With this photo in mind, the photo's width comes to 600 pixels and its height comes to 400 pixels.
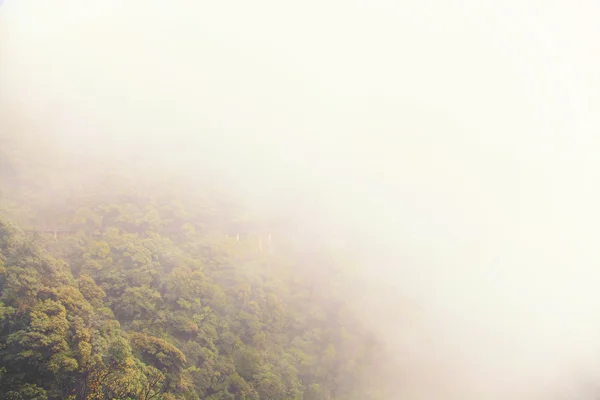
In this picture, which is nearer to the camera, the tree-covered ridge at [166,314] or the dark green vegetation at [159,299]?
the tree-covered ridge at [166,314]

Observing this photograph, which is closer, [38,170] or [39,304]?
[39,304]

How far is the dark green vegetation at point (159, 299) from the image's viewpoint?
20.1 m

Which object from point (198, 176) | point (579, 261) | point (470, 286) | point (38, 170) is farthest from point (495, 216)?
point (38, 170)

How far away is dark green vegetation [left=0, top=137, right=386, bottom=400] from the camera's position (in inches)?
790

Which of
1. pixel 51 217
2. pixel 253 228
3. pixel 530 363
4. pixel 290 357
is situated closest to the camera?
pixel 290 357

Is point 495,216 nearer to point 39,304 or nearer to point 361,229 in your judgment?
point 361,229

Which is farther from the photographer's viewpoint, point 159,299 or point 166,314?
point 159,299

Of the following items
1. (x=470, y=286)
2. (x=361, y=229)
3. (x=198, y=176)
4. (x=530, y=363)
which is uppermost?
(x=198, y=176)

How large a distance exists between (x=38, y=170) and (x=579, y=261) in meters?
97.2

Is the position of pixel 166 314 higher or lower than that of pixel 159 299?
lower

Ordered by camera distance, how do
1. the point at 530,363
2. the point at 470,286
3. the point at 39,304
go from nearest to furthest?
the point at 39,304 < the point at 530,363 < the point at 470,286

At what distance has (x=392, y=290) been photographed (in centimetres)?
6225

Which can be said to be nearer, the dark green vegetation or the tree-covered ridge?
the tree-covered ridge

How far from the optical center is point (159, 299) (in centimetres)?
3428
